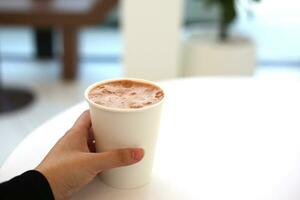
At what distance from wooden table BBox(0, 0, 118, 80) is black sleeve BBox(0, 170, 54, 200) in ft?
6.36

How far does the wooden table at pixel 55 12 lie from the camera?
101 inches

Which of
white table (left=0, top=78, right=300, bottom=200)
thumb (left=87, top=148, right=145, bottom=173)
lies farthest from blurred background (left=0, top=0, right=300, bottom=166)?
thumb (left=87, top=148, right=145, bottom=173)

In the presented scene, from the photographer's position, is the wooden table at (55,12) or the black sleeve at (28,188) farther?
the wooden table at (55,12)

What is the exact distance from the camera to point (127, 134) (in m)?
0.71

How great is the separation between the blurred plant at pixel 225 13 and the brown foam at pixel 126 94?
1.70 meters

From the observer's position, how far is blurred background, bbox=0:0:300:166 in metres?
2.34

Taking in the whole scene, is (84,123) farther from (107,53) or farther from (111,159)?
(107,53)

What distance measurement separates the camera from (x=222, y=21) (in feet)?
8.18

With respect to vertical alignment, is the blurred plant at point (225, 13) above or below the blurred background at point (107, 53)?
above

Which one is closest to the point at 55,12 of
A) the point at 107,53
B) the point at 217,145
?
the point at 107,53

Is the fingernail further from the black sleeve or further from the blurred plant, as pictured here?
the blurred plant

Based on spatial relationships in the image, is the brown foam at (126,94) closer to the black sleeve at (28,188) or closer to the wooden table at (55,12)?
the black sleeve at (28,188)

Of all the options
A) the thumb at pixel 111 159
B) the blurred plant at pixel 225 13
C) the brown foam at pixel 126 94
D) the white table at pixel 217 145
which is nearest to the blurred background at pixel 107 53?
the blurred plant at pixel 225 13

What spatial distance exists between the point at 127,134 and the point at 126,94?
9cm
